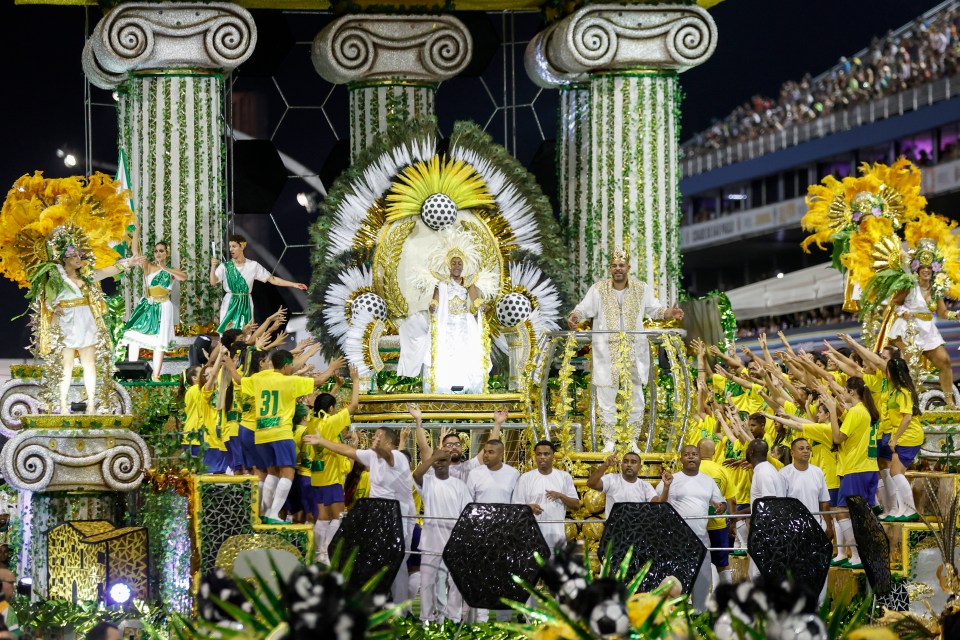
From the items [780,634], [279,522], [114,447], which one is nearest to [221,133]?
[114,447]

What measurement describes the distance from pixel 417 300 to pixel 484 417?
2163 millimetres

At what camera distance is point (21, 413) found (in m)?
15.4

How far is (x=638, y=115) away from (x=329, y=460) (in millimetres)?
5109

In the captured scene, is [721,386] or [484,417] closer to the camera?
[484,417]

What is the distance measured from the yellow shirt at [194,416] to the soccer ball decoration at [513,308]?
3.62 m

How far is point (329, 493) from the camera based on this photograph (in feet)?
44.1

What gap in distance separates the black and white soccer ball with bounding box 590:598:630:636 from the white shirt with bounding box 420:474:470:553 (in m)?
4.87

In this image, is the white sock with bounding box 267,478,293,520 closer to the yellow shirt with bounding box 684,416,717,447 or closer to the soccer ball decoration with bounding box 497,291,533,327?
the yellow shirt with bounding box 684,416,717,447

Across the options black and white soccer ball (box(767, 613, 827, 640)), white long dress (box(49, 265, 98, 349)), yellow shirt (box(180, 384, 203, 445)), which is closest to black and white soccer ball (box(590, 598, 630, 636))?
black and white soccer ball (box(767, 613, 827, 640))

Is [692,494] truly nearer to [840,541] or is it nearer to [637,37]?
[840,541]

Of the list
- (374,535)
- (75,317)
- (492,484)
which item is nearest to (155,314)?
(75,317)

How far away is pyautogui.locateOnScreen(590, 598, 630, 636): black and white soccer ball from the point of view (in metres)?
7.41

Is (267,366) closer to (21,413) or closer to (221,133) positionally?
(21,413)

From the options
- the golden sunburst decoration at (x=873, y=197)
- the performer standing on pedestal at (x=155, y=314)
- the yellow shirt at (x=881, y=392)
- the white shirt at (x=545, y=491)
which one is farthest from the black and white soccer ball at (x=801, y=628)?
the performer standing on pedestal at (x=155, y=314)
